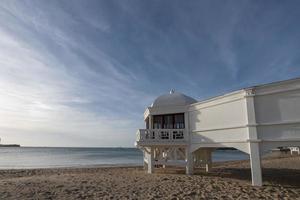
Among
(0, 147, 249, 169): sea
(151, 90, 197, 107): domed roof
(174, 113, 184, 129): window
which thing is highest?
(151, 90, 197, 107): domed roof

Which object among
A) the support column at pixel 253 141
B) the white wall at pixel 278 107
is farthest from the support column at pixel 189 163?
the white wall at pixel 278 107

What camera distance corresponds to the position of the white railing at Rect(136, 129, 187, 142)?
1545cm

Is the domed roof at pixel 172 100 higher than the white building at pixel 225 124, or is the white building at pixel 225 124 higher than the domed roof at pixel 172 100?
the domed roof at pixel 172 100

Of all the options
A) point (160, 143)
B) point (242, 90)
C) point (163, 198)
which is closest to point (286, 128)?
point (242, 90)

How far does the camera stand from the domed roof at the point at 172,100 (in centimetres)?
1617

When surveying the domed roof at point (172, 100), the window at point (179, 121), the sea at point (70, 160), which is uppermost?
the domed roof at point (172, 100)

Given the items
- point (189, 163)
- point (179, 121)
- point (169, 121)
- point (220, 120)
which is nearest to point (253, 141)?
point (220, 120)

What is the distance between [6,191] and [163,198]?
6370mm

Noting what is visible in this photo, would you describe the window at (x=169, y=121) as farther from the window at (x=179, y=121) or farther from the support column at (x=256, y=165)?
the support column at (x=256, y=165)

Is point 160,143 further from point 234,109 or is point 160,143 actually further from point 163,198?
point 163,198

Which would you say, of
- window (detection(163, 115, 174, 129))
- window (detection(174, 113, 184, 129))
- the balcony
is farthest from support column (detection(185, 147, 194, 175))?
window (detection(163, 115, 174, 129))

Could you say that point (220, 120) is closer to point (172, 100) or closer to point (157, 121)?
point (172, 100)

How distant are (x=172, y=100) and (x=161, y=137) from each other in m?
2.48

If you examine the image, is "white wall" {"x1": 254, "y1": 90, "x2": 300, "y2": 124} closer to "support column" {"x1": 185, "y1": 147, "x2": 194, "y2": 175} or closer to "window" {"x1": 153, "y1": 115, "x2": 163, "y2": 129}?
"support column" {"x1": 185, "y1": 147, "x2": 194, "y2": 175}
